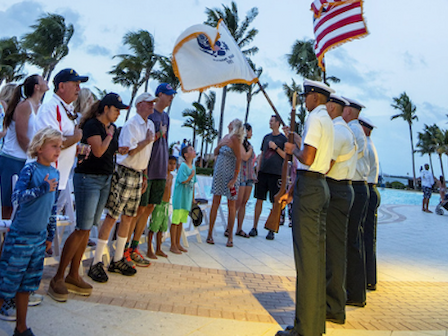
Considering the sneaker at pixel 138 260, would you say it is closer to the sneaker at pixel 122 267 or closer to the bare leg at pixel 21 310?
the sneaker at pixel 122 267

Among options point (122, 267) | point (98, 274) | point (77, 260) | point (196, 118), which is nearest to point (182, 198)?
point (122, 267)

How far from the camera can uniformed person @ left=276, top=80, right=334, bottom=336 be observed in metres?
2.93

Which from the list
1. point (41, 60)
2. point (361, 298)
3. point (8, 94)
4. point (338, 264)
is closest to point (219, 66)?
point (8, 94)

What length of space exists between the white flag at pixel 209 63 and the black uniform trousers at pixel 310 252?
2.36 meters

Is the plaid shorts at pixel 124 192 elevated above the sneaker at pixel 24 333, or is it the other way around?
the plaid shorts at pixel 124 192

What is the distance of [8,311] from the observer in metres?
2.78

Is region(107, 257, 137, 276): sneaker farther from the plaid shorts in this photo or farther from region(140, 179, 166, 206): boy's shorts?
region(140, 179, 166, 206): boy's shorts

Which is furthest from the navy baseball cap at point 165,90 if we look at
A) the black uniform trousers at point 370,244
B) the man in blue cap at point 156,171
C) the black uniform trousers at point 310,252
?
the black uniform trousers at point 370,244

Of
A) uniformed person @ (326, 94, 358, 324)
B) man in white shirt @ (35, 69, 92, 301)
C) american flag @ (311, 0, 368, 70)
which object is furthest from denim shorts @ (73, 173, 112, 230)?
american flag @ (311, 0, 368, 70)

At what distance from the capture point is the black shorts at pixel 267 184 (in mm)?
7512

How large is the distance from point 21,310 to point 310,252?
2128 millimetres

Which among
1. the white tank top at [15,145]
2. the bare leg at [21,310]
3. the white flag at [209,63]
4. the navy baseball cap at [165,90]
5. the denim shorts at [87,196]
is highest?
the white flag at [209,63]

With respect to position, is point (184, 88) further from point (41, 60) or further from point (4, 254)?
point (41, 60)

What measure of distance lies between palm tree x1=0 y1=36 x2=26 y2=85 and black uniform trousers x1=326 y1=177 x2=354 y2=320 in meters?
35.9
